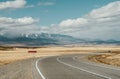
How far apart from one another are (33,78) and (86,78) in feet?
12.5

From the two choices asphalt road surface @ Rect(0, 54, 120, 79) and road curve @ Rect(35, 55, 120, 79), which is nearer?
road curve @ Rect(35, 55, 120, 79)

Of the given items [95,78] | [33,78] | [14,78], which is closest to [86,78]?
[95,78]

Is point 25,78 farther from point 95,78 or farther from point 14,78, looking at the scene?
point 95,78

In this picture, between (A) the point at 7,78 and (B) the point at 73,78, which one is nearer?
(B) the point at 73,78

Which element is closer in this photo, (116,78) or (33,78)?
(116,78)

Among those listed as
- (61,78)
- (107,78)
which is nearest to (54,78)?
(61,78)

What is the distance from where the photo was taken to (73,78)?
66.3ft

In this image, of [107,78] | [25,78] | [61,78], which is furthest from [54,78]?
[107,78]

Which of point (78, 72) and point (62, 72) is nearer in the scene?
point (78, 72)

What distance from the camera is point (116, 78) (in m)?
19.7

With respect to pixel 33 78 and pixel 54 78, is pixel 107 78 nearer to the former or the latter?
pixel 54 78

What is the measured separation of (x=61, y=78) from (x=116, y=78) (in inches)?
144

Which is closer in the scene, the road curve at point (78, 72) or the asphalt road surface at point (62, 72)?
the road curve at point (78, 72)

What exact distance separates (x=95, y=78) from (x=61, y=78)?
7.55 feet
